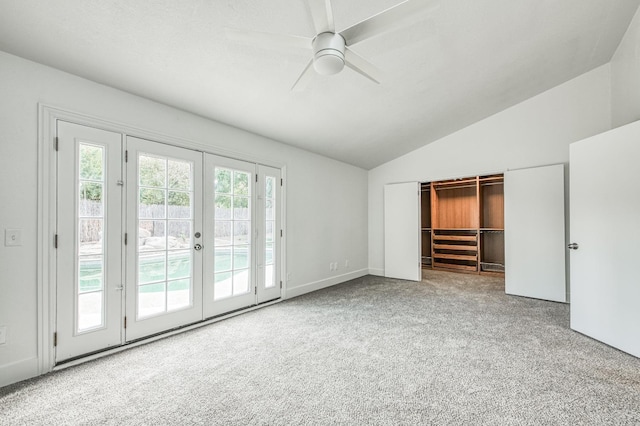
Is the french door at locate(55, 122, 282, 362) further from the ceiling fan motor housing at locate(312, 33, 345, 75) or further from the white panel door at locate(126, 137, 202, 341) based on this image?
the ceiling fan motor housing at locate(312, 33, 345, 75)

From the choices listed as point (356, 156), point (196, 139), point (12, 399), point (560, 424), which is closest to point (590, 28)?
point (356, 156)

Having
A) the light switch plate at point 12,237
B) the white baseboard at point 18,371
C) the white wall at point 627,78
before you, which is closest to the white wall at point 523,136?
the white wall at point 627,78

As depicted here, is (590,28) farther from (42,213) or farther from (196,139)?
(42,213)

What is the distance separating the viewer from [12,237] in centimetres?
208

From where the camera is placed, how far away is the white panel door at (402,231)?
5.48m

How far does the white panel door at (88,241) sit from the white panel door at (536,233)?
17.3 feet

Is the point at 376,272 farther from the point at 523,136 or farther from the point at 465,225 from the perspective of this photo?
the point at 523,136

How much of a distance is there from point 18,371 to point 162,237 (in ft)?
4.54

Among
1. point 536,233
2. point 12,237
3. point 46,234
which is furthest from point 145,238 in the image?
point 536,233

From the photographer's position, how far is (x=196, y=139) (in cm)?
321

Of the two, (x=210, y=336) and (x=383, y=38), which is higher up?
(x=383, y=38)

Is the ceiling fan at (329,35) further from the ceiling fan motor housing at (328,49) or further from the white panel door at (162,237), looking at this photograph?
the white panel door at (162,237)

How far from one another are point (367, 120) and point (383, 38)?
151cm

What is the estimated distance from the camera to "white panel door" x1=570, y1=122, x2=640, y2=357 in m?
2.49
